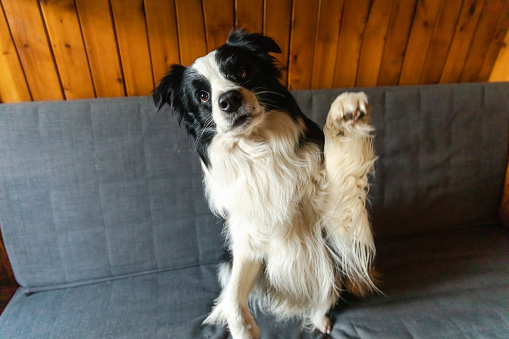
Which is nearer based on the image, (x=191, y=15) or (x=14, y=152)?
(x=14, y=152)

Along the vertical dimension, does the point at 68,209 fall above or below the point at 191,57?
below

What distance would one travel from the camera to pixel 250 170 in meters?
1.02

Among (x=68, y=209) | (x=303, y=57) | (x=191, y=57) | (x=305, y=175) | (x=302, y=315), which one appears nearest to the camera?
(x=305, y=175)

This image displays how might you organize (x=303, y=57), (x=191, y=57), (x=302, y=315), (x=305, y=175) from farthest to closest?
(x=303, y=57) → (x=191, y=57) → (x=302, y=315) → (x=305, y=175)

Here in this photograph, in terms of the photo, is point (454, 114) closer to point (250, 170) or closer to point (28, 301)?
point (250, 170)

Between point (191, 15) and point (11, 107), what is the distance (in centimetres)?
91

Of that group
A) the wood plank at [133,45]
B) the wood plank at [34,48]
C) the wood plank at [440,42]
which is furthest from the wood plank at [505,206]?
the wood plank at [34,48]

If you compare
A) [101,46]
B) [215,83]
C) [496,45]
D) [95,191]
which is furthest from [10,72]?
[496,45]

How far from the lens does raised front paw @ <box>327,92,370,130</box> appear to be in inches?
31.3

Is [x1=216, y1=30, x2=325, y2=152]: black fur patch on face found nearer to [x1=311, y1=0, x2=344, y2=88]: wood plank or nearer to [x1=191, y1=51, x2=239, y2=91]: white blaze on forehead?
[x1=191, y1=51, x2=239, y2=91]: white blaze on forehead

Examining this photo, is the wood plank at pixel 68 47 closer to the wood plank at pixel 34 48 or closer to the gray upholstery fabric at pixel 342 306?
the wood plank at pixel 34 48

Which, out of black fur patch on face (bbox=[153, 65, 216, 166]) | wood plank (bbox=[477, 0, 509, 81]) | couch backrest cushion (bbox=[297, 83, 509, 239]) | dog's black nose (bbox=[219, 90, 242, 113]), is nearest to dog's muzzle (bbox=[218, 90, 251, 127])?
dog's black nose (bbox=[219, 90, 242, 113])

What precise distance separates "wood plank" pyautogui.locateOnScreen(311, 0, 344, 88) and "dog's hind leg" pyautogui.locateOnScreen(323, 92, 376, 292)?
82 cm

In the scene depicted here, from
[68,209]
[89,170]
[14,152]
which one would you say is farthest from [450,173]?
[14,152]
